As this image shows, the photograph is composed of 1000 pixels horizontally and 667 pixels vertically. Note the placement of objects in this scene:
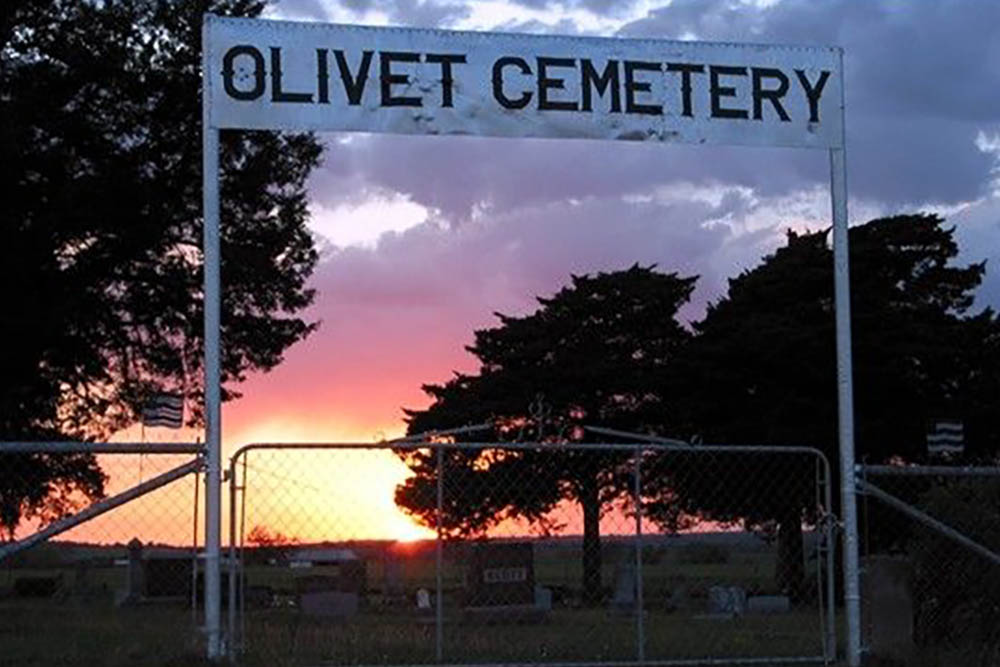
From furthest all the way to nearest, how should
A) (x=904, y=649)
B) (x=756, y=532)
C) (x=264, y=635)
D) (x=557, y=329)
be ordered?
(x=557, y=329)
(x=756, y=532)
(x=264, y=635)
(x=904, y=649)

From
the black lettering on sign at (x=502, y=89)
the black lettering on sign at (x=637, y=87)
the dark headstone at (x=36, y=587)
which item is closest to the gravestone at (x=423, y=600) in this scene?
the dark headstone at (x=36, y=587)

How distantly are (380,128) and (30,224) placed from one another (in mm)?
21308

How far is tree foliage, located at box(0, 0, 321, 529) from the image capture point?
102 feet

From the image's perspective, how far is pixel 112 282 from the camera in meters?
32.8

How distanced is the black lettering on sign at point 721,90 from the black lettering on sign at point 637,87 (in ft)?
1.17

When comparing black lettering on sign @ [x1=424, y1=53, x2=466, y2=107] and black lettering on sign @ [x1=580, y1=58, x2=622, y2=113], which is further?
black lettering on sign @ [x1=580, y1=58, x2=622, y2=113]

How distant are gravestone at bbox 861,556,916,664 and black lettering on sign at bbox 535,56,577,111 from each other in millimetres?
3999

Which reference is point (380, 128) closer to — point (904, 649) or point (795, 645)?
point (904, 649)

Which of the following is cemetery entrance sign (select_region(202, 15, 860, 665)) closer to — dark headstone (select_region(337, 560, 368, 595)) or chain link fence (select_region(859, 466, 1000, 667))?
chain link fence (select_region(859, 466, 1000, 667))

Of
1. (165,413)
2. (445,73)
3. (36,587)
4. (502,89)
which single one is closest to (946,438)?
(36,587)

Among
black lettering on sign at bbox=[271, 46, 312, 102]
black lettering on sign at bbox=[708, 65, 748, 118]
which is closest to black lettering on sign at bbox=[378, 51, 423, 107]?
black lettering on sign at bbox=[271, 46, 312, 102]

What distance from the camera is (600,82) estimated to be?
11.3 metres

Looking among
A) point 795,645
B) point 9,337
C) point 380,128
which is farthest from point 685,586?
point 380,128

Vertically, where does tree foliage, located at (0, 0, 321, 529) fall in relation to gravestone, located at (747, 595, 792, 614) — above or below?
above
